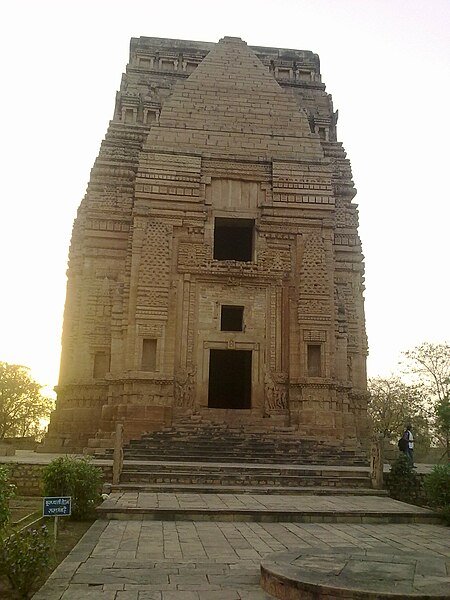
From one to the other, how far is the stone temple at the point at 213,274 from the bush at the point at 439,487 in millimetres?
7584

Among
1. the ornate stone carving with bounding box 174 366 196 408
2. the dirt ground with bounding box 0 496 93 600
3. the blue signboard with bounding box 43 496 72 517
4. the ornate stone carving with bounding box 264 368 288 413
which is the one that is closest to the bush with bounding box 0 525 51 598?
the dirt ground with bounding box 0 496 93 600

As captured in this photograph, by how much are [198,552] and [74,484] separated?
3.24 meters

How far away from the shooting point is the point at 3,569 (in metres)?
5.56

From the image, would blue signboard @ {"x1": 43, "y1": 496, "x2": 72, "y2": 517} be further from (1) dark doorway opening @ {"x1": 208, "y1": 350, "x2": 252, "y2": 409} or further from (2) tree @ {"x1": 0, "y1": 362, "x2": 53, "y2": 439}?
(2) tree @ {"x1": 0, "y1": 362, "x2": 53, "y2": 439}

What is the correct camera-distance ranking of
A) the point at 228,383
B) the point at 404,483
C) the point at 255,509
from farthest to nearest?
the point at 228,383 → the point at 404,483 → the point at 255,509

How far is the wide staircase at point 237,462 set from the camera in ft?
43.1

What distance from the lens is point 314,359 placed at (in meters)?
20.2

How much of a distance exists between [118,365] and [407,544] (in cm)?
1304

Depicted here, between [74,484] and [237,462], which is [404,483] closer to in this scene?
[237,462]

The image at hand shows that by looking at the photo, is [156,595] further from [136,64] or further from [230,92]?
[136,64]

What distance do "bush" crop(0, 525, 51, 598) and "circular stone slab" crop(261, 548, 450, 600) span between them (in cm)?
216

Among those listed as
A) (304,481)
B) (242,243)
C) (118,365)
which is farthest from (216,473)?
(242,243)

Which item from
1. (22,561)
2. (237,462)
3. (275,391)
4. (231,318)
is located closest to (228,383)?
(231,318)

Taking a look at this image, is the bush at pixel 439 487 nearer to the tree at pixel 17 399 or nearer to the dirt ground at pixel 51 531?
the dirt ground at pixel 51 531
